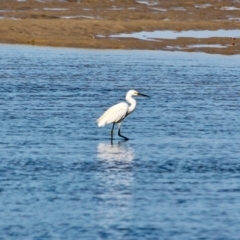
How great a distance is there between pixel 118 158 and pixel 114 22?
27.1 metres

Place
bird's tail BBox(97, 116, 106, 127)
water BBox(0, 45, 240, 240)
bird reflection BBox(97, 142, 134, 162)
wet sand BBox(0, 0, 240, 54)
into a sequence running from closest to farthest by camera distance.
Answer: water BBox(0, 45, 240, 240) → bird reflection BBox(97, 142, 134, 162) → bird's tail BBox(97, 116, 106, 127) → wet sand BBox(0, 0, 240, 54)

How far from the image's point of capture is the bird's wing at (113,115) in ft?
55.3

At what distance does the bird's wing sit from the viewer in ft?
55.3

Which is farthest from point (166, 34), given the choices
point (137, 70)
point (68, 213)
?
point (68, 213)

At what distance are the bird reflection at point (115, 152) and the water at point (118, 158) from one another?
0.02 meters

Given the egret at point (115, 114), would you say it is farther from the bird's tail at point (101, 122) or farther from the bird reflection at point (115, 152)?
the bird reflection at point (115, 152)

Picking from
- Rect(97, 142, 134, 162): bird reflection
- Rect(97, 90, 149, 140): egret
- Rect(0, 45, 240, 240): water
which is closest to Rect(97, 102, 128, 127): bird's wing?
Rect(97, 90, 149, 140): egret

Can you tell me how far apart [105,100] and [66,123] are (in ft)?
13.2

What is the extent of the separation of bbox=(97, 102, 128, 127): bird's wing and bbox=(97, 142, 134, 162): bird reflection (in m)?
0.84

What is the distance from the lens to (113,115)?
1700 cm

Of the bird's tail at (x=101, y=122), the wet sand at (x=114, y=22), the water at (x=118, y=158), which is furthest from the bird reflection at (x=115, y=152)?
the wet sand at (x=114, y=22)

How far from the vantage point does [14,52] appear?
32.4m

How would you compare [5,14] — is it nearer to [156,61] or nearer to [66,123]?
[156,61]

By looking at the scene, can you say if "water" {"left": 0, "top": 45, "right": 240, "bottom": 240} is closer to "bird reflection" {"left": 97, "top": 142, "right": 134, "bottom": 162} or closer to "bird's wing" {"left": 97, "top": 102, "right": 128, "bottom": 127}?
"bird reflection" {"left": 97, "top": 142, "right": 134, "bottom": 162}
